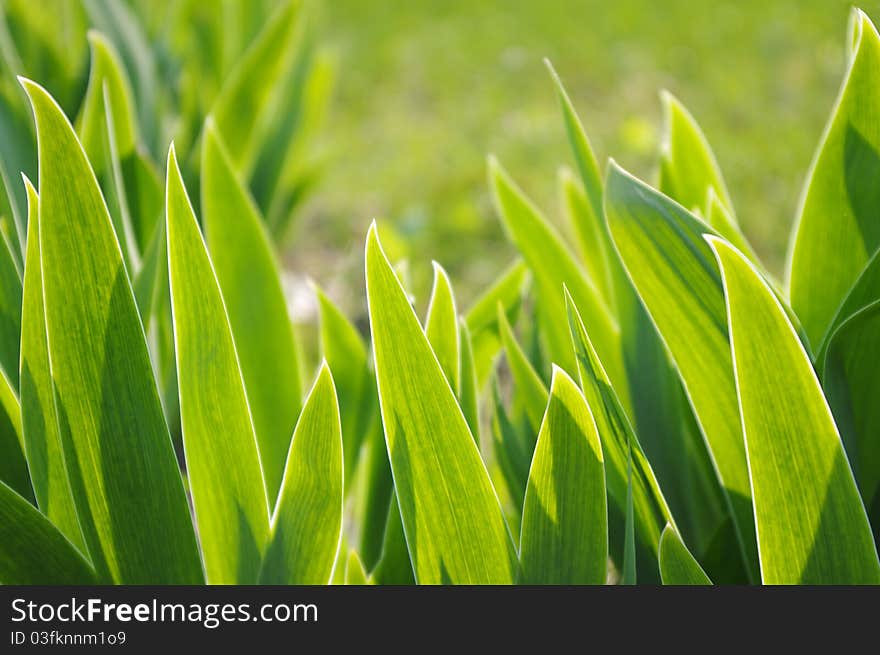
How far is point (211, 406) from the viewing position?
57 cm

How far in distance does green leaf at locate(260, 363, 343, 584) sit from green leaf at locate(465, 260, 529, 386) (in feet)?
1.02

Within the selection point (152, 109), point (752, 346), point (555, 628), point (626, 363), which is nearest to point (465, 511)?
point (555, 628)

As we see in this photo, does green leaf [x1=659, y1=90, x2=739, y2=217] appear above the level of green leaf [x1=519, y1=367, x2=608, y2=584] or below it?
above

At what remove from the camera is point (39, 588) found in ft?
1.67

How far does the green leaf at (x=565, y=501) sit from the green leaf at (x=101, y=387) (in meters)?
0.22

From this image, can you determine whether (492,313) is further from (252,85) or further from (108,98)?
(252,85)

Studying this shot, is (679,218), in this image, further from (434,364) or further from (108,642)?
(108,642)

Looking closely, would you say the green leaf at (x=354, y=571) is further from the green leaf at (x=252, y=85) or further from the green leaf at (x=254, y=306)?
the green leaf at (x=252, y=85)

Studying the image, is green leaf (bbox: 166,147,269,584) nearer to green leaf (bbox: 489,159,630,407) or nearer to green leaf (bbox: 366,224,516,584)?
green leaf (bbox: 366,224,516,584)

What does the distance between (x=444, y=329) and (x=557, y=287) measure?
0.70 ft

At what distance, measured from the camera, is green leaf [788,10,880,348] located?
1.97ft

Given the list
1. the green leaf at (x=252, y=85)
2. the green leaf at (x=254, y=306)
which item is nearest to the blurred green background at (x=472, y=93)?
the green leaf at (x=252, y=85)

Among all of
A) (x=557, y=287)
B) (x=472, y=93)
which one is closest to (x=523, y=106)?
(x=472, y=93)

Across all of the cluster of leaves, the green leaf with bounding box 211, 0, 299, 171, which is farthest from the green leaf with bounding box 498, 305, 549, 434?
the green leaf with bounding box 211, 0, 299, 171
